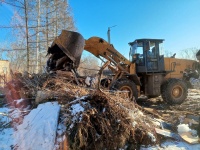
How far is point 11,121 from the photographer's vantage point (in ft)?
14.3

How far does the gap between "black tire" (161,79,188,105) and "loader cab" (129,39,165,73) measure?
2.37ft

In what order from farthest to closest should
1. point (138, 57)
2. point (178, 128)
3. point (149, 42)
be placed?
point (138, 57) < point (149, 42) < point (178, 128)

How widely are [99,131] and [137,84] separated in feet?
16.6

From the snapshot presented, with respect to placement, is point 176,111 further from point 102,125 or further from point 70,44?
point 102,125

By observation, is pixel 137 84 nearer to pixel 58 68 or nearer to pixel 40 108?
pixel 58 68

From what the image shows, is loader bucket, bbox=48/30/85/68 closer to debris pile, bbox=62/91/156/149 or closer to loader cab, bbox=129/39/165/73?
debris pile, bbox=62/91/156/149

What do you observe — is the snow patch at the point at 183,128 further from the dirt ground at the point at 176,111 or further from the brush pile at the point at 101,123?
the brush pile at the point at 101,123

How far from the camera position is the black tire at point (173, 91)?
839cm

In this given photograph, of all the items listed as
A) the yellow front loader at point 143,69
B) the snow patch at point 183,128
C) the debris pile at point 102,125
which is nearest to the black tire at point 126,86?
the yellow front loader at point 143,69

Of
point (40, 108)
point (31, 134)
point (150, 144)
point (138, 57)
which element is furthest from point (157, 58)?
point (31, 134)

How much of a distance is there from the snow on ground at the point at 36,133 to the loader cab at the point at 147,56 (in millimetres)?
5374

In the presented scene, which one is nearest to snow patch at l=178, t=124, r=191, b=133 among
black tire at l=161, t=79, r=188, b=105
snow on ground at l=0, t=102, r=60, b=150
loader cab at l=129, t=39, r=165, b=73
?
snow on ground at l=0, t=102, r=60, b=150

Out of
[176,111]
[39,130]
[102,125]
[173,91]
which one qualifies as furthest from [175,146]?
[173,91]

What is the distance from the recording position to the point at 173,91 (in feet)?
28.0
